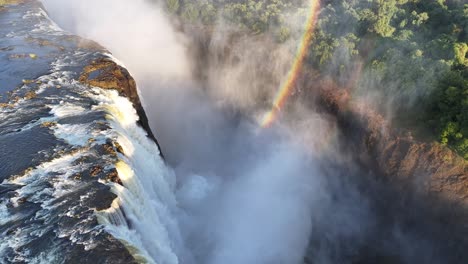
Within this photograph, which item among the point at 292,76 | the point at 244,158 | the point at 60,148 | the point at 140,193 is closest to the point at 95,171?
the point at 140,193

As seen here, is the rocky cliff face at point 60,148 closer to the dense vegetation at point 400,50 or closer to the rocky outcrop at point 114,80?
the rocky outcrop at point 114,80

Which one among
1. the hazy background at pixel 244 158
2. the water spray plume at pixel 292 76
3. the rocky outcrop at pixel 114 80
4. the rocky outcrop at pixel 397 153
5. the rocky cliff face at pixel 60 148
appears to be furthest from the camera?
the water spray plume at pixel 292 76

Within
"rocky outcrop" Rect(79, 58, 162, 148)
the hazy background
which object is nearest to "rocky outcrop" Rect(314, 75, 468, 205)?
the hazy background

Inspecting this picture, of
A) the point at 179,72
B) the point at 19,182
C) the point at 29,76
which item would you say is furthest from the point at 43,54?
the point at 19,182

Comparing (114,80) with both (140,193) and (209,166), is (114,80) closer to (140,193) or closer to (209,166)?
(140,193)

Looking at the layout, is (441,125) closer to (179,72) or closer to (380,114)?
(380,114)

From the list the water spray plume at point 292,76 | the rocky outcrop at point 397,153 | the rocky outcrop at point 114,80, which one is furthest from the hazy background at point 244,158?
the rocky outcrop at point 114,80

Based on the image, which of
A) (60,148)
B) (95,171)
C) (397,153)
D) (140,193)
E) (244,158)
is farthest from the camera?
(244,158)
